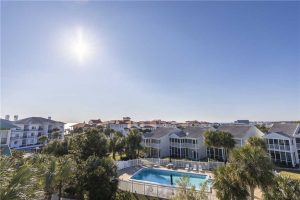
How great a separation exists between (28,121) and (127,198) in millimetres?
54352

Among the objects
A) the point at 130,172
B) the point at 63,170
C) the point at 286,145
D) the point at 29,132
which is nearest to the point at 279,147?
the point at 286,145

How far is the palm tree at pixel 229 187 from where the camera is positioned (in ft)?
41.1

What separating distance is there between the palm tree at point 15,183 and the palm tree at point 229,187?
37.4 feet

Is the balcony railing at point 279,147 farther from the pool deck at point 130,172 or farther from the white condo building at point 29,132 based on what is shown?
the white condo building at point 29,132

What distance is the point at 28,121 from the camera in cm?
5903

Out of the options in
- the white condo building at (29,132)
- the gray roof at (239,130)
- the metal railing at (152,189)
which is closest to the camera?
the metal railing at (152,189)

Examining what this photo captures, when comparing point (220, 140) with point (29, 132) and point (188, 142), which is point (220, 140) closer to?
point (188, 142)

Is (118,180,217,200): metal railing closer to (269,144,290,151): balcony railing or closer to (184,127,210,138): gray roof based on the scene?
(269,144,290,151): balcony railing

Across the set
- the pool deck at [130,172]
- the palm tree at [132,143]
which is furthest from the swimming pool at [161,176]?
the palm tree at [132,143]

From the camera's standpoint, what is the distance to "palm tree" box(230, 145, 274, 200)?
12562mm

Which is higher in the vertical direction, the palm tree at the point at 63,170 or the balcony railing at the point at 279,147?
the balcony railing at the point at 279,147

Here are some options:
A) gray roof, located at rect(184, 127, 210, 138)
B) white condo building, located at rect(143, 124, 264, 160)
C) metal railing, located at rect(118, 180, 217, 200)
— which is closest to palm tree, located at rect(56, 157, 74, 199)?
metal railing, located at rect(118, 180, 217, 200)

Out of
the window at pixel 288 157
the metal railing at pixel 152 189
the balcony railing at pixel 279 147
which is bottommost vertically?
the metal railing at pixel 152 189

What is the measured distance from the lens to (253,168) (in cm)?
1281
